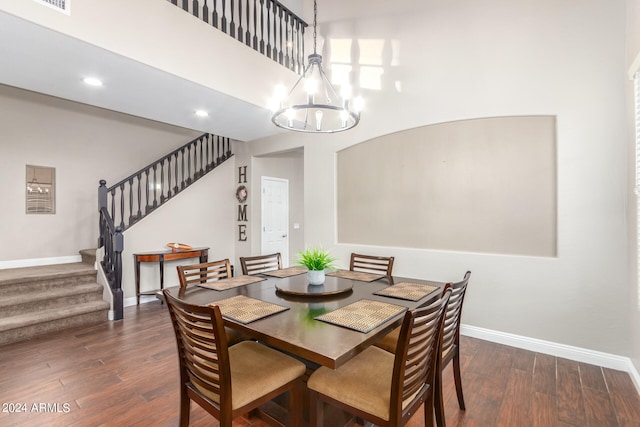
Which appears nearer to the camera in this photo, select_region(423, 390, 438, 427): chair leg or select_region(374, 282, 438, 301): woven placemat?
select_region(423, 390, 438, 427): chair leg

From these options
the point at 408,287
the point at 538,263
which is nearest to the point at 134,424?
the point at 408,287

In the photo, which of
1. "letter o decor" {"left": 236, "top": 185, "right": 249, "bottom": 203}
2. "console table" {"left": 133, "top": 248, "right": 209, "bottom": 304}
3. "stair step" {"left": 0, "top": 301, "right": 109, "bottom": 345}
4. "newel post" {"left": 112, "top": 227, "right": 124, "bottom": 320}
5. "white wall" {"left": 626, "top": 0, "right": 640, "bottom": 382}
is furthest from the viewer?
"letter o decor" {"left": 236, "top": 185, "right": 249, "bottom": 203}

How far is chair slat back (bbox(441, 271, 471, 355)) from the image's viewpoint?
1802 mm

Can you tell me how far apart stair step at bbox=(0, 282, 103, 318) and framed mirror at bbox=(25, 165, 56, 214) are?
138 cm

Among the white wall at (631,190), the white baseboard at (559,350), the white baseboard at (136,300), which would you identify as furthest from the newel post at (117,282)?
the white wall at (631,190)

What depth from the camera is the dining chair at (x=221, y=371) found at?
1425 mm

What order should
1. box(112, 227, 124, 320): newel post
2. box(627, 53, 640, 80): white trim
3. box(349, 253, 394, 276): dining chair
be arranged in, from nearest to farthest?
box(627, 53, 640, 80): white trim → box(349, 253, 394, 276): dining chair → box(112, 227, 124, 320): newel post

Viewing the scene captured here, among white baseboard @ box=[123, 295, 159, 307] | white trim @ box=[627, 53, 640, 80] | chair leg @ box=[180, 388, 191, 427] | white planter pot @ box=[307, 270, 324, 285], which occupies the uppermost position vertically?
white trim @ box=[627, 53, 640, 80]

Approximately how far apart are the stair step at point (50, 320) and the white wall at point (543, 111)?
3.80 metres

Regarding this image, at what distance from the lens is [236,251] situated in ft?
20.5

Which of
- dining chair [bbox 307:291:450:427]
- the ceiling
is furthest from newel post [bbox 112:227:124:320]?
dining chair [bbox 307:291:450:427]

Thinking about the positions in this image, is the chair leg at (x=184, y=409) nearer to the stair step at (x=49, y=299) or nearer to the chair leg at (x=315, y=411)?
the chair leg at (x=315, y=411)

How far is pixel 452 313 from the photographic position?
187 centimetres

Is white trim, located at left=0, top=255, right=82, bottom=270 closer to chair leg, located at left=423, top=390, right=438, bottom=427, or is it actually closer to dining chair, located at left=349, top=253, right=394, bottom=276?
dining chair, located at left=349, top=253, right=394, bottom=276
